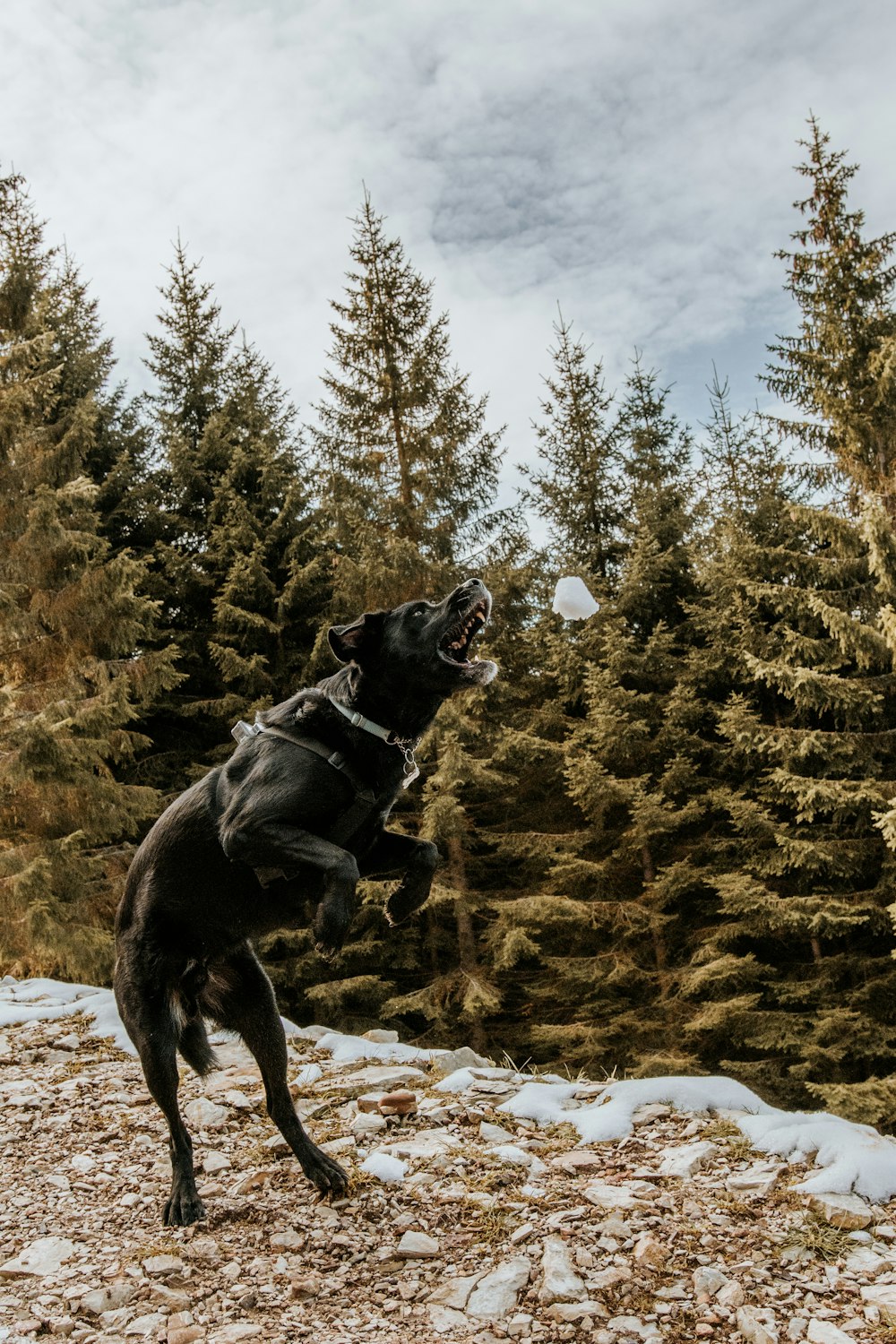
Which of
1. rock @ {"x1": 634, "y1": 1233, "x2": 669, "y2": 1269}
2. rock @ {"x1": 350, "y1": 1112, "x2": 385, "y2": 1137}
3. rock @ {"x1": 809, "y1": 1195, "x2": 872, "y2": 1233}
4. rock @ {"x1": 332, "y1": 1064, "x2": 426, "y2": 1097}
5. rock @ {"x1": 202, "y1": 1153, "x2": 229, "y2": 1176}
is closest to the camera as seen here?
rock @ {"x1": 634, "y1": 1233, "x2": 669, "y2": 1269}

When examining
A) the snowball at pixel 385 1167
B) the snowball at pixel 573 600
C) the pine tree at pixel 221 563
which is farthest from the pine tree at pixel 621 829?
the snowball at pixel 385 1167

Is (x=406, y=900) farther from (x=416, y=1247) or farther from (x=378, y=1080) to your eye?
(x=378, y=1080)

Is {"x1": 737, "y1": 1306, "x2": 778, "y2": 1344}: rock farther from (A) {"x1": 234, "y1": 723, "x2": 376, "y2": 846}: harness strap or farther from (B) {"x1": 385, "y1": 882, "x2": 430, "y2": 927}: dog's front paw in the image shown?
(A) {"x1": 234, "y1": 723, "x2": 376, "y2": 846}: harness strap

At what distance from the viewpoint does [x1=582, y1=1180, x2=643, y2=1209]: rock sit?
3127 millimetres

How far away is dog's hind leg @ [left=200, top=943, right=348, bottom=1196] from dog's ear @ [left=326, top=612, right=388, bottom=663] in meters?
1.41

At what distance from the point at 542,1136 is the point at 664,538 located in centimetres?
1350

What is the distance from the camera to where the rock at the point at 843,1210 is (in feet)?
9.37

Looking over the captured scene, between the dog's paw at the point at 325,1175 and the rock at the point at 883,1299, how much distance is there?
1.92 metres

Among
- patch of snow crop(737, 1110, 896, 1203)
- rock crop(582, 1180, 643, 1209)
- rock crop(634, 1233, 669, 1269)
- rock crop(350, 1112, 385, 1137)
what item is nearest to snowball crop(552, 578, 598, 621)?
patch of snow crop(737, 1110, 896, 1203)

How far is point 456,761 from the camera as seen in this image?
1284cm

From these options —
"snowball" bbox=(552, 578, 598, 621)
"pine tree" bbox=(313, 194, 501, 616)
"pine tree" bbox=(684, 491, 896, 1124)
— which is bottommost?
"pine tree" bbox=(684, 491, 896, 1124)

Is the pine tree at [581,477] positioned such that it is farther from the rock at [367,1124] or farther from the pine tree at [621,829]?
the rock at [367,1124]

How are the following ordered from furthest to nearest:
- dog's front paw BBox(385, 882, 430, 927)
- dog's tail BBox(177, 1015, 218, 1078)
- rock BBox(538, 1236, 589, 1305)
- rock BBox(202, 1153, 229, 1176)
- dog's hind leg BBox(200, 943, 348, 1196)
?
rock BBox(202, 1153, 229, 1176) → dog's tail BBox(177, 1015, 218, 1078) → dog's hind leg BBox(200, 943, 348, 1196) → dog's front paw BBox(385, 882, 430, 927) → rock BBox(538, 1236, 589, 1305)

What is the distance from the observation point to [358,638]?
329cm
